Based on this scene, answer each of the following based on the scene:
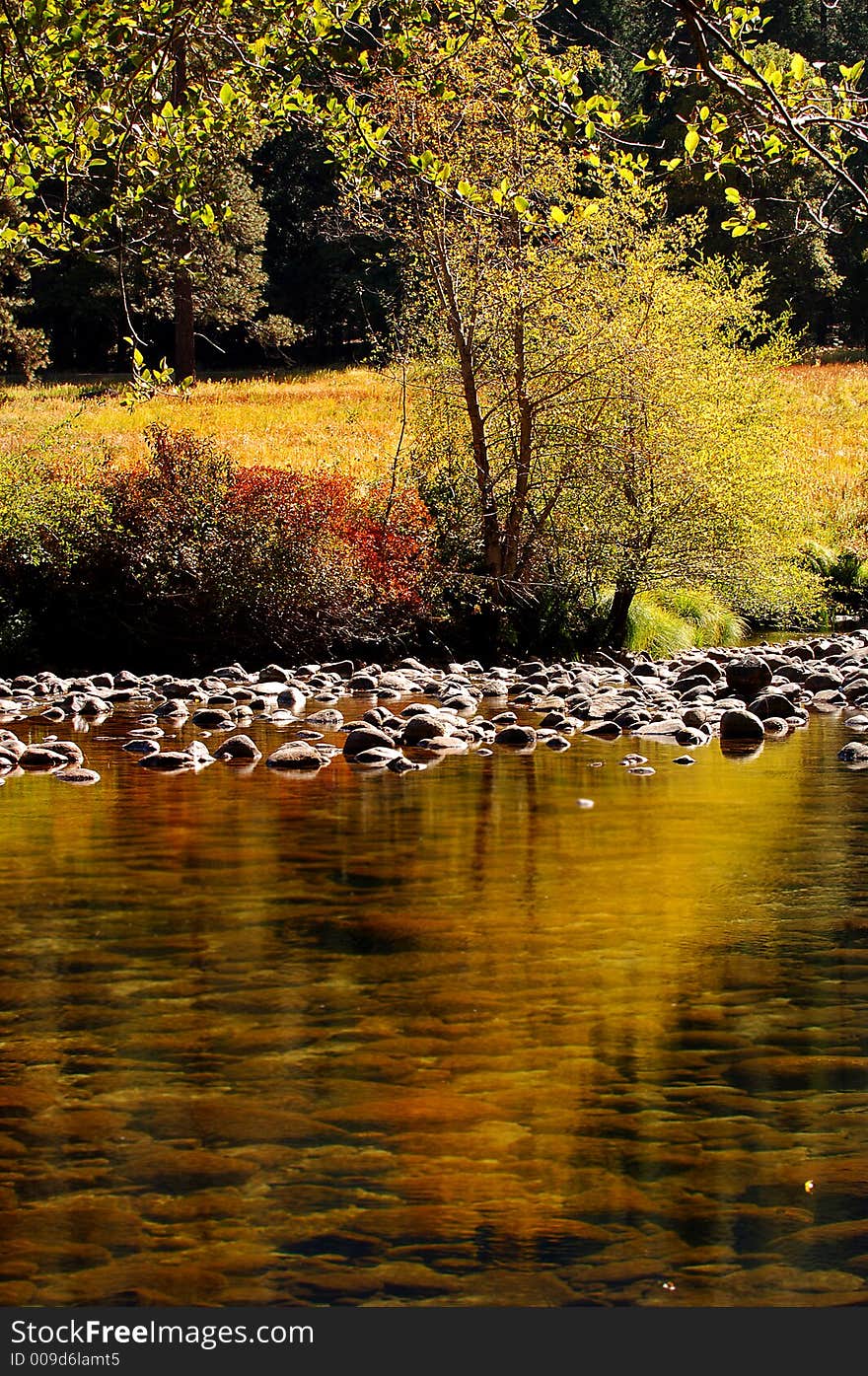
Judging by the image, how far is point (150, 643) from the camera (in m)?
19.6

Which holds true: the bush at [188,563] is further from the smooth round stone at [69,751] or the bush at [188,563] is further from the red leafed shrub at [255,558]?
the smooth round stone at [69,751]

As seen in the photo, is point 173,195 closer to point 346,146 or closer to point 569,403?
point 346,146

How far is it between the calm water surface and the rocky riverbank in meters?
3.24

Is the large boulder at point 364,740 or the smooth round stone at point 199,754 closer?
the smooth round stone at point 199,754

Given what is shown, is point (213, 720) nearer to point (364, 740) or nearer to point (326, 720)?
point (326, 720)

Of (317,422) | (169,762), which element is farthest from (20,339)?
(169,762)

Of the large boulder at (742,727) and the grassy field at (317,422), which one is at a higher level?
the grassy field at (317,422)

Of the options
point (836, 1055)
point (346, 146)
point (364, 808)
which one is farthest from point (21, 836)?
point (836, 1055)

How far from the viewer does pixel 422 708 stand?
48.4ft

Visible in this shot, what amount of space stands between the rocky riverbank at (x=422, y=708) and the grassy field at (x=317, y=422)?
426cm

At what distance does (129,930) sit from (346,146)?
535cm

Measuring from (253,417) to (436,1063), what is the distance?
32.4 meters

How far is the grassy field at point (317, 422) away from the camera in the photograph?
1043 inches

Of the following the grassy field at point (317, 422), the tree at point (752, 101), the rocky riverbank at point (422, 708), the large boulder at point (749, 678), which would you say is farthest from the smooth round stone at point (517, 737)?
the grassy field at point (317, 422)
